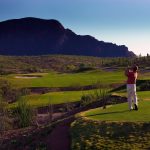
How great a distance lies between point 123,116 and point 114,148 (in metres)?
3.01

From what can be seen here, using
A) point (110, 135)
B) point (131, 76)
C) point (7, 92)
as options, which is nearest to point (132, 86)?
point (131, 76)

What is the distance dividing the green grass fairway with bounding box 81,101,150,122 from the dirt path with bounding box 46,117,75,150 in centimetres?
103

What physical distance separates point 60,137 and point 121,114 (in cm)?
286

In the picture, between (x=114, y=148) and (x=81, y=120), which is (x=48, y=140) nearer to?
(x=81, y=120)

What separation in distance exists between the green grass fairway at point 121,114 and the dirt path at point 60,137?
1035 mm

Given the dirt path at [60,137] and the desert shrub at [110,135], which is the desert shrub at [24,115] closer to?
the dirt path at [60,137]

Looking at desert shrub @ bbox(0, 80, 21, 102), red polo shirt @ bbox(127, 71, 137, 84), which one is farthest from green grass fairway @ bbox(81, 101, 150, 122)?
desert shrub @ bbox(0, 80, 21, 102)

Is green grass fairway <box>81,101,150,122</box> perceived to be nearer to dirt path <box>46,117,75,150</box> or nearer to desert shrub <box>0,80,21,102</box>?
dirt path <box>46,117,75,150</box>

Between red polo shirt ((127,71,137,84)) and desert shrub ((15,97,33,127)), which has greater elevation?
red polo shirt ((127,71,137,84))

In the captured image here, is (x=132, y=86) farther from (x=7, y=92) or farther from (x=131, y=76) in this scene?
(x=7, y=92)

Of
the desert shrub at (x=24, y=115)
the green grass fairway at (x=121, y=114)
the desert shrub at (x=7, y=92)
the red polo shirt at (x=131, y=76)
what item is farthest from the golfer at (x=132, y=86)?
the desert shrub at (x=7, y=92)

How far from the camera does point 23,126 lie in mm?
27453

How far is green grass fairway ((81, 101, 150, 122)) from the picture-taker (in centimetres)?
1984

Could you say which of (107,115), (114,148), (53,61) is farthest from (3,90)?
(53,61)
